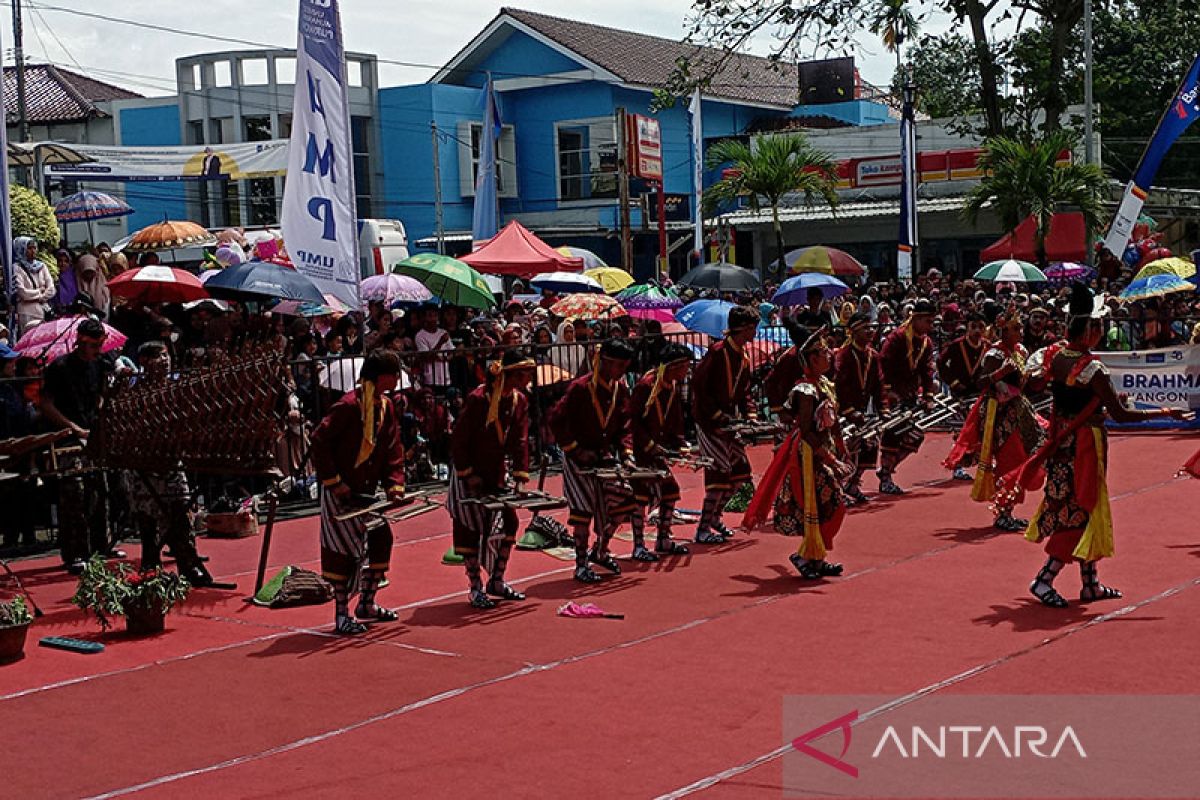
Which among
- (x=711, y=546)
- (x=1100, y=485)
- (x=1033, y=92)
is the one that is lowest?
(x=711, y=546)

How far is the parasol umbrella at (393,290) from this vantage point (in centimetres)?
1878

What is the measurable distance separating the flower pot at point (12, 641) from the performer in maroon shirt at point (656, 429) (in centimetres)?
460

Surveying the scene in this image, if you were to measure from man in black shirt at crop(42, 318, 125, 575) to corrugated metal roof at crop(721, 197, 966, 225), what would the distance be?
26.5 m

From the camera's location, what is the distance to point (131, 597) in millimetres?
9977

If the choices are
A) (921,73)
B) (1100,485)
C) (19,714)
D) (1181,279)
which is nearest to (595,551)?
(1100,485)

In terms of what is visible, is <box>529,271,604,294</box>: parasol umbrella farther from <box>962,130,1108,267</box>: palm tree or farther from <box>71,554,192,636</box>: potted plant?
<box>71,554,192,636</box>: potted plant

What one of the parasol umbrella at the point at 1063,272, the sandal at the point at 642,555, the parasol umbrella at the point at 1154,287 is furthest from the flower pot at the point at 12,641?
the parasol umbrella at the point at 1063,272

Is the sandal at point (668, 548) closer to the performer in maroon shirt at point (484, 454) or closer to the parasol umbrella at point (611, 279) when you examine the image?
the performer in maroon shirt at point (484, 454)

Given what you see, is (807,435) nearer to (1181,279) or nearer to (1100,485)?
(1100,485)

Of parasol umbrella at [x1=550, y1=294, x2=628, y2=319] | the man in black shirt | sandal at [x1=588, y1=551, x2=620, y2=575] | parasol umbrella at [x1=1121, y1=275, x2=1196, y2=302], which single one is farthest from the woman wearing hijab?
parasol umbrella at [x1=1121, y1=275, x2=1196, y2=302]

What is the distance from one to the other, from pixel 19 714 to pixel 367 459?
8.65ft

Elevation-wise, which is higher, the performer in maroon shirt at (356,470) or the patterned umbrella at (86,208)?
the patterned umbrella at (86,208)

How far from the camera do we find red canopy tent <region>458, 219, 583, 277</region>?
805 inches

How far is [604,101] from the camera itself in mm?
43031
